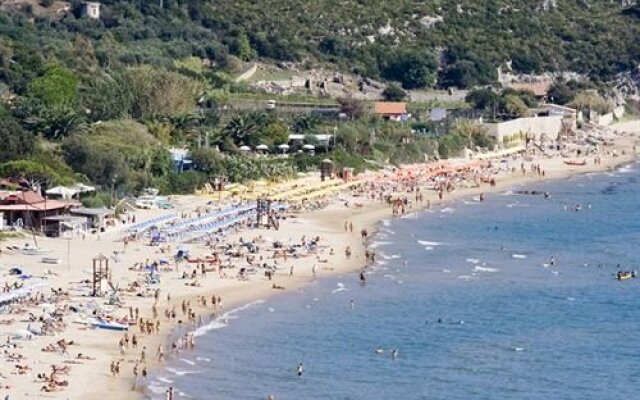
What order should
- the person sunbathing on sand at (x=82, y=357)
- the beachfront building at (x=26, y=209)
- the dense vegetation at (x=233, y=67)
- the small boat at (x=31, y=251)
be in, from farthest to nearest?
the dense vegetation at (x=233, y=67)
the beachfront building at (x=26, y=209)
the small boat at (x=31, y=251)
the person sunbathing on sand at (x=82, y=357)

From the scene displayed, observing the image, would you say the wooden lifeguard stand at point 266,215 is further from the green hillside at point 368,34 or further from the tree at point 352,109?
the green hillside at point 368,34

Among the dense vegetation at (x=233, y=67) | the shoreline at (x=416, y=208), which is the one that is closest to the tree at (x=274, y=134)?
the dense vegetation at (x=233, y=67)

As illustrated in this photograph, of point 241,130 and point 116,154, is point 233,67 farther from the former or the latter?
point 116,154

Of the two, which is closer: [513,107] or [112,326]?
[112,326]

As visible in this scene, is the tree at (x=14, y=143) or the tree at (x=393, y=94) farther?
the tree at (x=393, y=94)

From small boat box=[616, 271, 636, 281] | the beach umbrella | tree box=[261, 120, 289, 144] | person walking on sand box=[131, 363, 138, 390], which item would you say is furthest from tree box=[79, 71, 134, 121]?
person walking on sand box=[131, 363, 138, 390]

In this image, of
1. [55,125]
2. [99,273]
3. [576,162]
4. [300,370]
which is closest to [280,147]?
[55,125]

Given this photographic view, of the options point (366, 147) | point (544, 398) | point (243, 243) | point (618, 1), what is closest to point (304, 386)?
point (544, 398)
